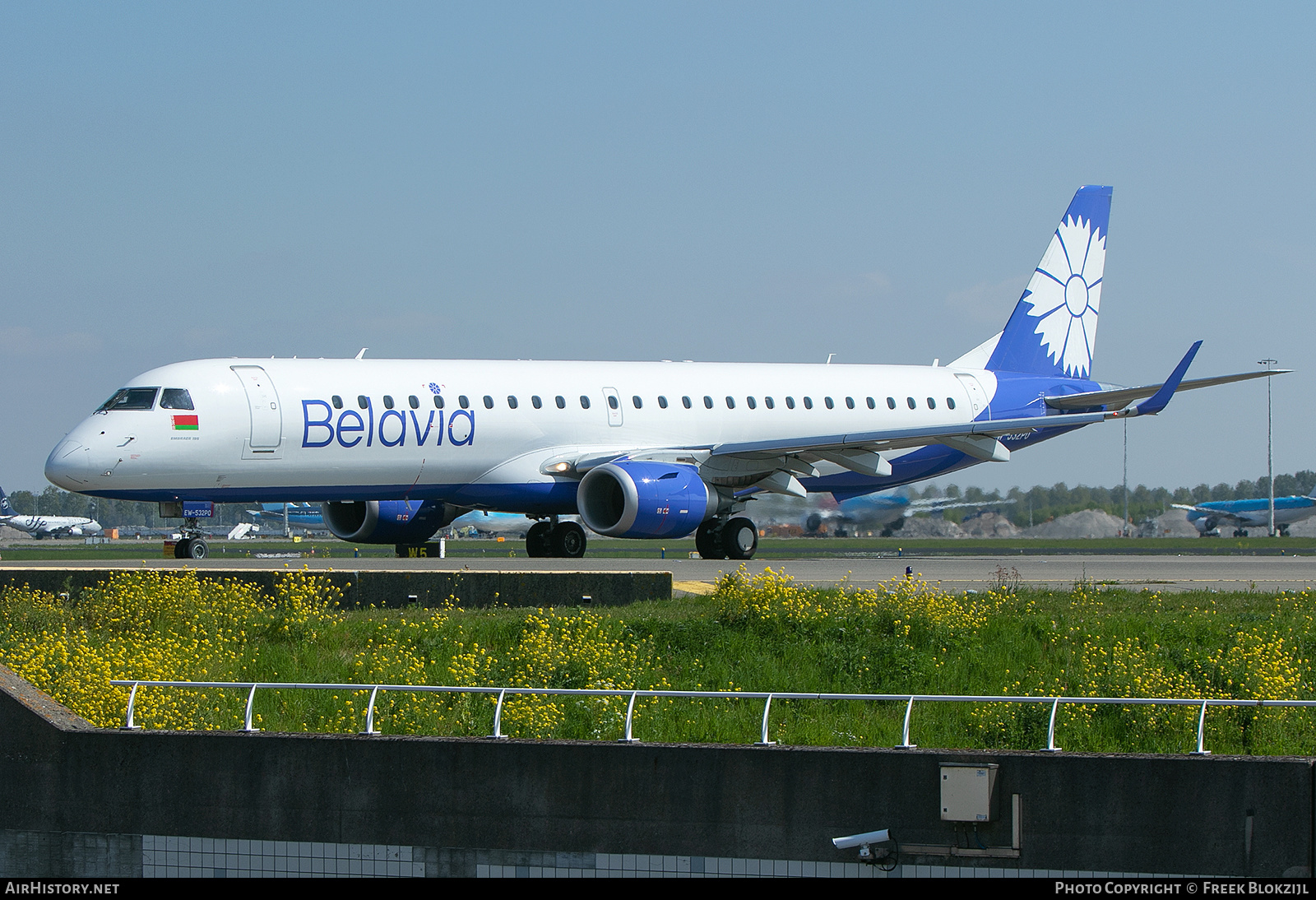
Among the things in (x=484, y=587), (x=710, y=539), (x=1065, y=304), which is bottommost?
(x=484, y=587)

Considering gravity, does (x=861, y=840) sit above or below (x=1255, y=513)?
below

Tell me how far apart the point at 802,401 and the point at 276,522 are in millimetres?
109624

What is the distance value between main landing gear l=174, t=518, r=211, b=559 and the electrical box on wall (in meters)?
19.9

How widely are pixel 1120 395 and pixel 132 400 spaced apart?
22.6 meters

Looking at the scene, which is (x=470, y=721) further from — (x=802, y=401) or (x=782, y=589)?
(x=802, y=401)

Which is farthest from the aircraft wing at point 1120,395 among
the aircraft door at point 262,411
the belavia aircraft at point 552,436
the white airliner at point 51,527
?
the white airliner at point 51,527

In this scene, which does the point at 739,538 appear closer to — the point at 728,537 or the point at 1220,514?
the point at 728,537

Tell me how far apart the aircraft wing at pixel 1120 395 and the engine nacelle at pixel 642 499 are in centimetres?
1135

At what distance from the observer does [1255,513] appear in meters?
97.5

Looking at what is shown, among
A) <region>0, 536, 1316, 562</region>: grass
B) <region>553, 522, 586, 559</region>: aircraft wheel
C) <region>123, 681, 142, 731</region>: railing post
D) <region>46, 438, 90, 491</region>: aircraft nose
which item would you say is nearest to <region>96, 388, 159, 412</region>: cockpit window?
<region>46, 438, 90, 491</region>: aircraft nose

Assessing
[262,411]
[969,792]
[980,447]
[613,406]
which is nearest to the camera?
[969,792]

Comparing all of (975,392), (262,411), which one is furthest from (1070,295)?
(262,411)

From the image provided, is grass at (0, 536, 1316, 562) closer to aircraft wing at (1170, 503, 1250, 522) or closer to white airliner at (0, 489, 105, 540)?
aircraft wing at (1170, 503, 1250, 522)

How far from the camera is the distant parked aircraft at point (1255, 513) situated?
3748 inches
